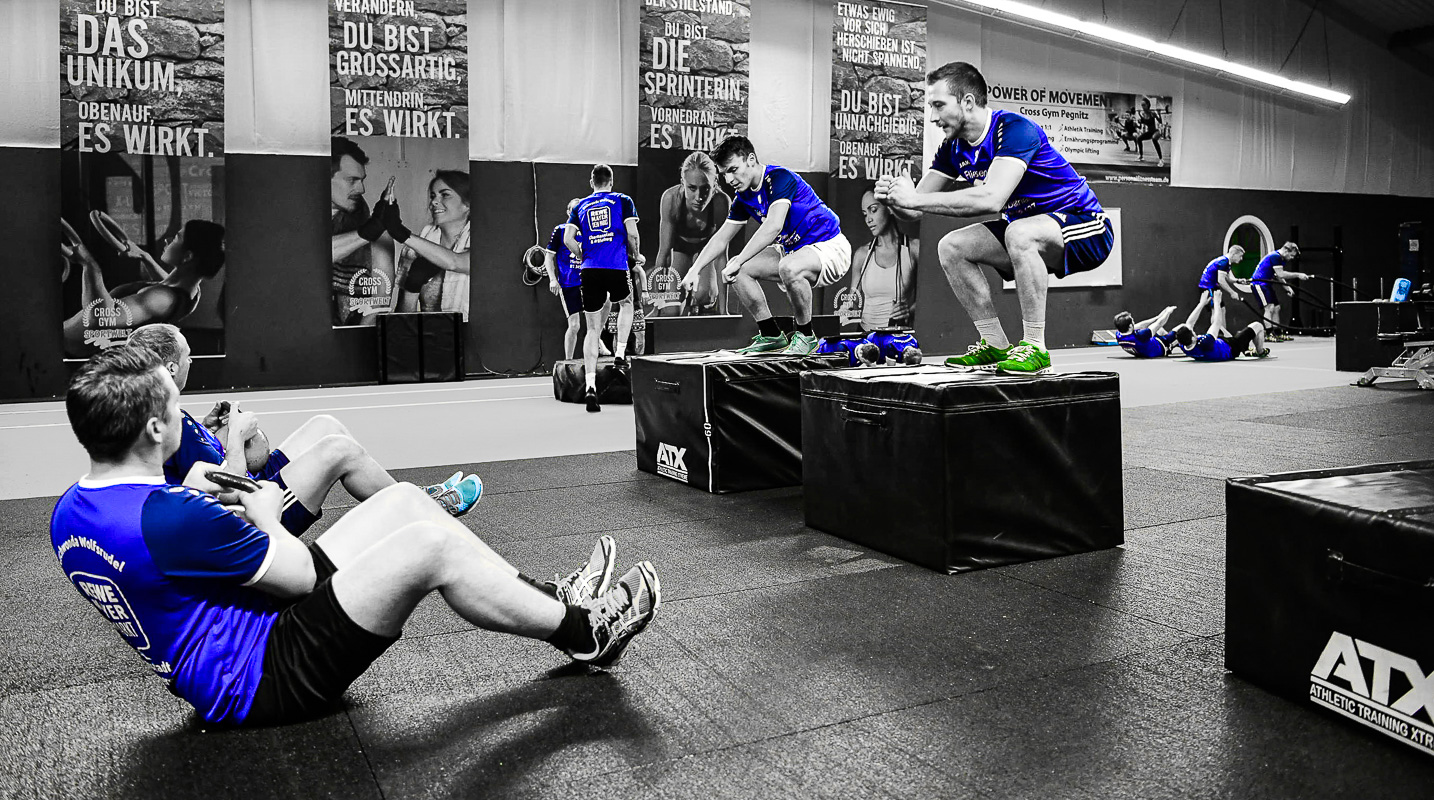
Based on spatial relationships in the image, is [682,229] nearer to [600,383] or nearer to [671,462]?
[600,383]

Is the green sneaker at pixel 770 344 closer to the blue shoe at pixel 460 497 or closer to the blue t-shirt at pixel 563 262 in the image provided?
the blue shoe at pixel 460 497

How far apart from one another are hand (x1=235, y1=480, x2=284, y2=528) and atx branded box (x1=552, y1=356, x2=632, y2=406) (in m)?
5.77

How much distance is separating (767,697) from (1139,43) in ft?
43.4

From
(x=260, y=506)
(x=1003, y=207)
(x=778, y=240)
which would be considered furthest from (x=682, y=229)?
(x=260, y=506)

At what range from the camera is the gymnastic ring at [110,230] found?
862 centimetres

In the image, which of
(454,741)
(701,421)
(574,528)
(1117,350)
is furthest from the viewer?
(1117,350)

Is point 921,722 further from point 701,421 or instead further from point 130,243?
point 130,243

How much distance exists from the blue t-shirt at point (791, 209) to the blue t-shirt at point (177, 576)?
12.4 feet

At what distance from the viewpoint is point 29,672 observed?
2.41 metres

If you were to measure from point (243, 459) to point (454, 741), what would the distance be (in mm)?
1291

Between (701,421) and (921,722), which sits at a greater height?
(701,421)

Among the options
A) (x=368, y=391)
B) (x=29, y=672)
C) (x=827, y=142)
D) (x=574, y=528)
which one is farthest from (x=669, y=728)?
(x=827, y=142)

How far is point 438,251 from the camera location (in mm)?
9844

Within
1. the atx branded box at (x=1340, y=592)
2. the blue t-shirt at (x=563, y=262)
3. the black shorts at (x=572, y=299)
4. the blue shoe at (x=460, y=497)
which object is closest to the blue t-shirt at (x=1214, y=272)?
the black shorts at (x=572, y=299)
